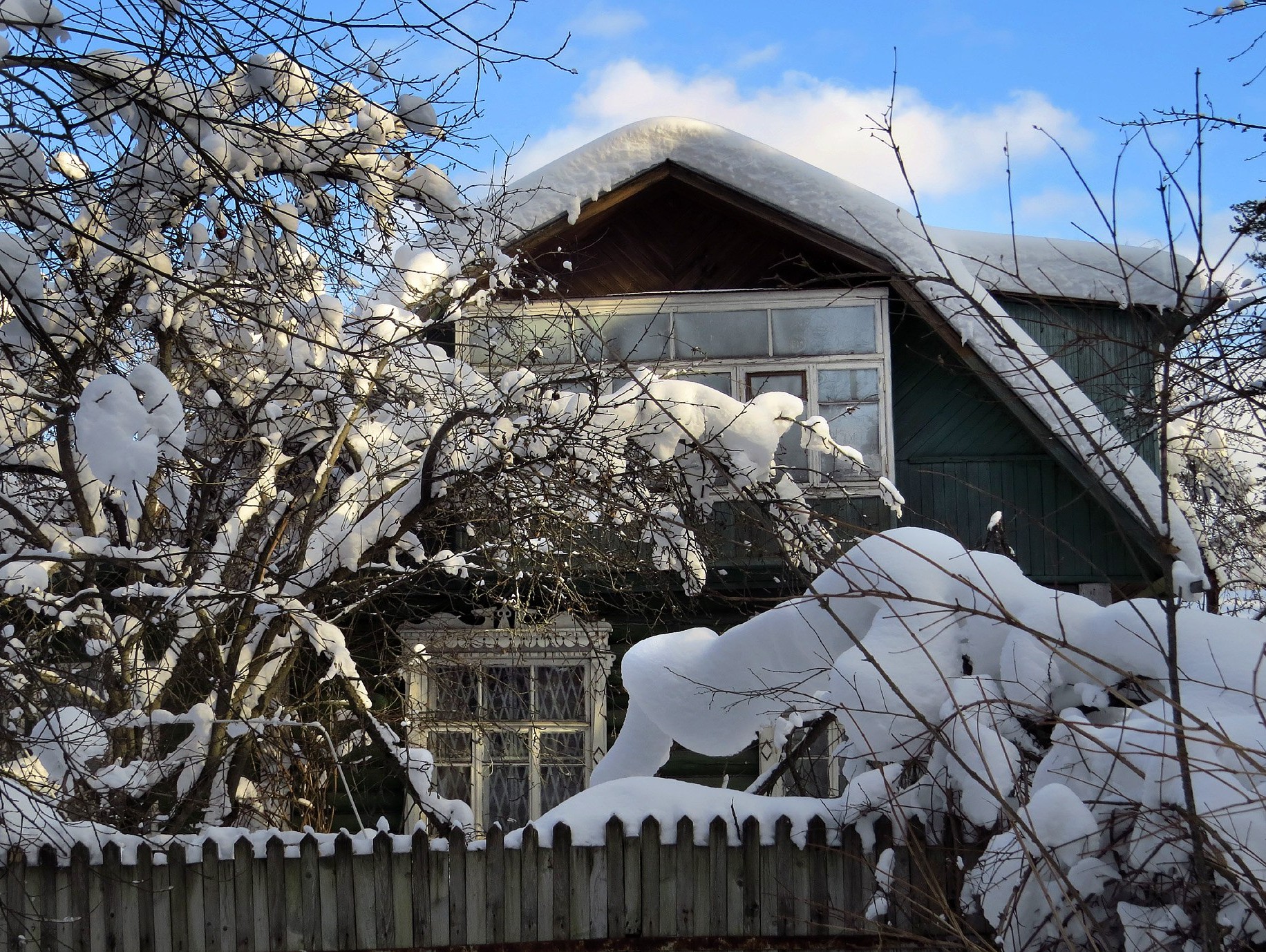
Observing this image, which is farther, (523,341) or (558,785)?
(558,785)

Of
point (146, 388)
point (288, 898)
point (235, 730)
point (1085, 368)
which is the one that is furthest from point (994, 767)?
point (1085, 368)

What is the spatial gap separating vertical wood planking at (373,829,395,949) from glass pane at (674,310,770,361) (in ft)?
17.4

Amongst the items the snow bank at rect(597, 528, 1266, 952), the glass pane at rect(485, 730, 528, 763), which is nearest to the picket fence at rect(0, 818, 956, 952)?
the snow bank at rect(597, 528, 1266, 952)

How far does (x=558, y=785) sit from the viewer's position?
349 inches

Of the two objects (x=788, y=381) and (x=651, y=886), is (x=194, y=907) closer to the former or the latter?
(x=651, y=886)

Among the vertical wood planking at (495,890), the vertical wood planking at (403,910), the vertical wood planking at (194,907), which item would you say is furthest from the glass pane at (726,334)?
the vertical wood planking at (194,907)

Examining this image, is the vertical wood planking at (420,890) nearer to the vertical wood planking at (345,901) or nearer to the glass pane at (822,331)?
the vertical wood planking at (345,901)

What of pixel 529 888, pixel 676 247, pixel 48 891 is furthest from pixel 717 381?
pixel 48 891

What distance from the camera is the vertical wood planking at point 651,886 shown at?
4.57 metres

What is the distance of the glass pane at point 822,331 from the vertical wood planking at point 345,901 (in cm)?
562

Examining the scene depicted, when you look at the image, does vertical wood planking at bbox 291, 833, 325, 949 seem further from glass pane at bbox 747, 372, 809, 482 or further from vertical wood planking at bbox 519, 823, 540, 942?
glass pane at bbox 747, 372, 809, 482

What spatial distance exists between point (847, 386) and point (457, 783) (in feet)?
14.3

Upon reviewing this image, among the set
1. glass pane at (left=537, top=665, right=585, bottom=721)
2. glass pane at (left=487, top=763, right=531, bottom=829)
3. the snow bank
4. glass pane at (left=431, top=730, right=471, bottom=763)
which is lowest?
glass pane at (left=487, top=763, right=531, bottom=829)

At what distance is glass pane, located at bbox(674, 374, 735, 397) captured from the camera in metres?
9.08
